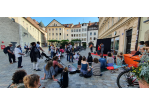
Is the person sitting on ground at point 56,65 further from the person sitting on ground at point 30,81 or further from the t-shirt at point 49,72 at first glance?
the person sitting on ground at point 30,81

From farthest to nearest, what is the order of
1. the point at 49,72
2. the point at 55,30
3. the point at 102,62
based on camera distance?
1. the point at 55,30
2. the point at 102,62
3. the point at 49,72

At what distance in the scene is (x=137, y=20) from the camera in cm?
645

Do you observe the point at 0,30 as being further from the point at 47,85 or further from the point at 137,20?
the point at 137,20

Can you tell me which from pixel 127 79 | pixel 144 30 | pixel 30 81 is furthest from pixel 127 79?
pixel 144 30

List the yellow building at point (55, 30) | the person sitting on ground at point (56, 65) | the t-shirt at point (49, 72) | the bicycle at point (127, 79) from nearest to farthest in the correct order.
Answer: the bicycle at point (127, 79), the t-shirt at point (49, 72), the person sitting on ground at point (56, 65), the yellow building at point (55, 30)

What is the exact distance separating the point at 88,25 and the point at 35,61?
4735 centimetres

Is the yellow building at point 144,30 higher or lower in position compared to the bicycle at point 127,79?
higher

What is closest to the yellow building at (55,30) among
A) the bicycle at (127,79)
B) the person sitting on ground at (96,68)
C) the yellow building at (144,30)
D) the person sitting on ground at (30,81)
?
the yellow building at (144,30)

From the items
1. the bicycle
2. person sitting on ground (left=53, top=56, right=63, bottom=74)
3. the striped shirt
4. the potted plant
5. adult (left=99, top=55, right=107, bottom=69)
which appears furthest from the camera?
adult (left=99, top=55, right=107, bottom=69)

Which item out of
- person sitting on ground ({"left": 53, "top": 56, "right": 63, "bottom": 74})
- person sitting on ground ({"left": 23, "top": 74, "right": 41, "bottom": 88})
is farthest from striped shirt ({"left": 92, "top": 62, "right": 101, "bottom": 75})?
person sitting on ground ({"left": 23, "top": 74, "right": 41, "bottom": 88})

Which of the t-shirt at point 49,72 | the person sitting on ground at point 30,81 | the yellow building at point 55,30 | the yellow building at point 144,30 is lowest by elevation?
the t-shirt at point 49,72

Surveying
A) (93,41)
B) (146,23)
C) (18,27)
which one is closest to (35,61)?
(146,23)

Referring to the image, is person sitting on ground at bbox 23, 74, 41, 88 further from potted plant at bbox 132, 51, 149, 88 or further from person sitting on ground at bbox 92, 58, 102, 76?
person sitting on ground at bbox 92, 58, 102, 76

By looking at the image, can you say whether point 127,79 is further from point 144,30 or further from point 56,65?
point 144,30
